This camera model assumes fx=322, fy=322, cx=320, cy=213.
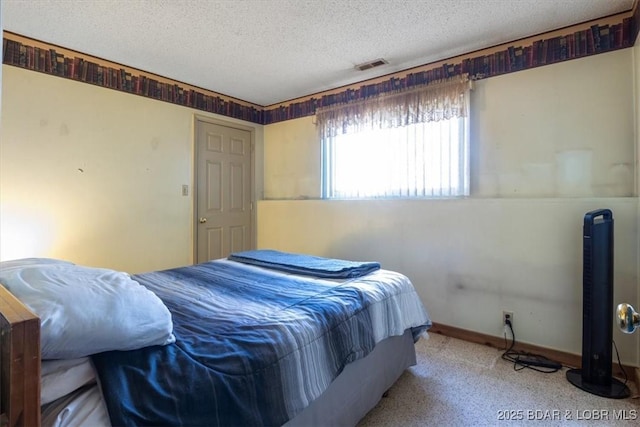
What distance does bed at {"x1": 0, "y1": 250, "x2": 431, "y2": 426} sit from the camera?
81cm

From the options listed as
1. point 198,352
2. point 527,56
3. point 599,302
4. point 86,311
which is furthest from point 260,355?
point 527,56

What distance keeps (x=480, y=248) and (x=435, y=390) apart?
119cm

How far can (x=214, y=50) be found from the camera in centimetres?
267

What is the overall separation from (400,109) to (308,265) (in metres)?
1.80

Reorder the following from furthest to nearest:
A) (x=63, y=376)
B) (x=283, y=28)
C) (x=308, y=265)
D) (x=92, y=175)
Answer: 1. (x=92, y=175)
2. (x=283, y=28)
3. (x=308, y=265)
4. (x=63, y=376)

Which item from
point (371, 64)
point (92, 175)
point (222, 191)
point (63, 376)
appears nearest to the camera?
point (63, 376)

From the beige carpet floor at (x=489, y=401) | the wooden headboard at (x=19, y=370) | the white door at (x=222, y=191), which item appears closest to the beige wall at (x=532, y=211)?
the beige carpet floor at (x=489, y=401)

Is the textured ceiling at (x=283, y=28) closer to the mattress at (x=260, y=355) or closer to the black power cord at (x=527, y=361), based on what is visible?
the mattress at (x=260, y=355)

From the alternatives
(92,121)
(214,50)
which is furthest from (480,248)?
(92,121)

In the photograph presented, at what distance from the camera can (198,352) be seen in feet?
3.50

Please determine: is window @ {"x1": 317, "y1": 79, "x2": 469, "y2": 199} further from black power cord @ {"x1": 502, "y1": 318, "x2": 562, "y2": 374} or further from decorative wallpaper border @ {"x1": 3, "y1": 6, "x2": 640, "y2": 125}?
black power cord @ {"x1": 502, "y1": 318, "x2": 562, "y2": 374}

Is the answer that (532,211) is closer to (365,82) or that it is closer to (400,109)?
(400,109)

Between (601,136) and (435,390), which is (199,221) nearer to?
(435,390)

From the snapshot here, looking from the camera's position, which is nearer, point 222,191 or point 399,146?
point 399,146
